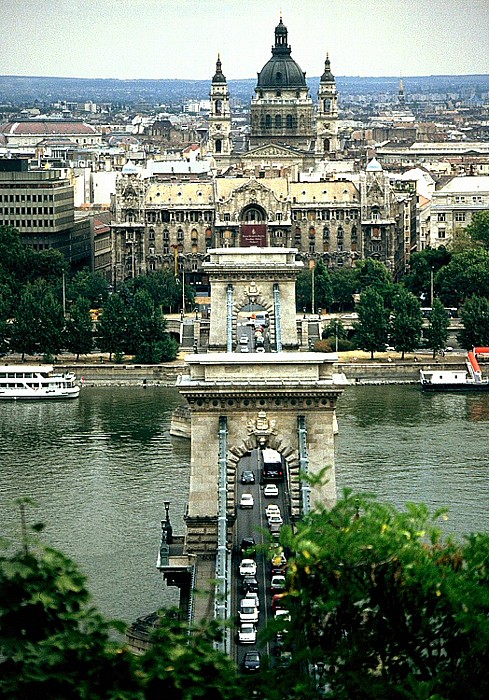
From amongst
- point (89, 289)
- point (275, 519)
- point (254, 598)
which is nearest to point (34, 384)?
point (89, 289)

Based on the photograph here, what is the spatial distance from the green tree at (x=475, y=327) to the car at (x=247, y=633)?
34879mm

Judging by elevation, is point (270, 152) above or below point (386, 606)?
below

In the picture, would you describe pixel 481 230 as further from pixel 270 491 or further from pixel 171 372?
pixel 270 491

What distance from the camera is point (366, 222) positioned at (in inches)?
3091

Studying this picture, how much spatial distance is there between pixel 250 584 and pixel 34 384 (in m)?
27.4

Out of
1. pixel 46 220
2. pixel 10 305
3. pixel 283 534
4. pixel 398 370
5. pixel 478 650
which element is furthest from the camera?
pixel 46 220

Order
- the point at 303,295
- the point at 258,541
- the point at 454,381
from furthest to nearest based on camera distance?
1. the point at 303,295
2. the point at 454,381
3. the point at 258,541

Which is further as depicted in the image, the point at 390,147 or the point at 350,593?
the point at 390,147

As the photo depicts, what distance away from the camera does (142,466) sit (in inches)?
1619

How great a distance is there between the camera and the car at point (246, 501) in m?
32.0

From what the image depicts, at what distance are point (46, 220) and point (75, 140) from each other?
251 feet

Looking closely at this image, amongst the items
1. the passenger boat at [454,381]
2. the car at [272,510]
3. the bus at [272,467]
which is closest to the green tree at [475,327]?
the passenger boat at [454,381]

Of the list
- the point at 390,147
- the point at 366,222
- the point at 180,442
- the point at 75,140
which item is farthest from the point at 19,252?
the point at 75,140

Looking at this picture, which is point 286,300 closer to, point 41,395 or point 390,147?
point 41,395
